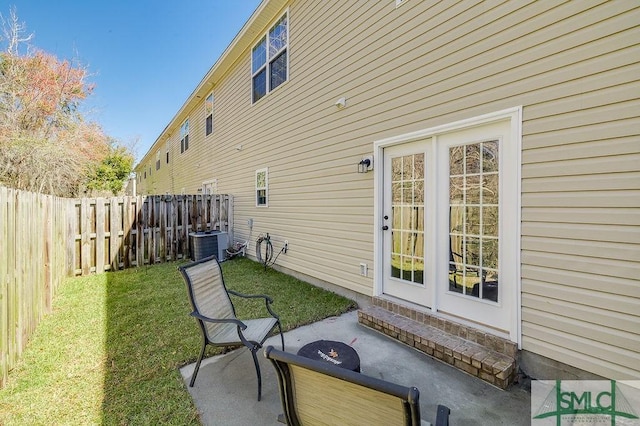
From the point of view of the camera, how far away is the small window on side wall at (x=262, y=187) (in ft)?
24.2

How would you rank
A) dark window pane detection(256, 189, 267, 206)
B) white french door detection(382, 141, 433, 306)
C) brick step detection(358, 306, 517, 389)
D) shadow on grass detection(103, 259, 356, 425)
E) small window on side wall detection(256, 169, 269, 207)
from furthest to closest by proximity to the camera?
dark window pane detection(256, 189, 267, 206) → small window on side wall detection(256, 169, 269, 207) → white french door detection(382, 141, 433, 306) → brick step detection(358, 306, 517, 389) → shadow on grass detection(103, 259, 356, 425)

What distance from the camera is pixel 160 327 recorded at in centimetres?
381

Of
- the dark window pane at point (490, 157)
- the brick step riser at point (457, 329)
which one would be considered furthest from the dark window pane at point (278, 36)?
the brick step riser at point (457, 329)

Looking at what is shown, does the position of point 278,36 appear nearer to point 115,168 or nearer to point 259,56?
point 259,56

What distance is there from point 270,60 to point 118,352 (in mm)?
6680

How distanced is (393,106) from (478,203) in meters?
1.78

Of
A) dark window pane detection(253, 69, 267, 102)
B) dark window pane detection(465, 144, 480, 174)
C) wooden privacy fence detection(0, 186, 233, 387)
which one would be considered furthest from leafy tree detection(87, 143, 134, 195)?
dark window pane detection(465, 144, 480, 174)

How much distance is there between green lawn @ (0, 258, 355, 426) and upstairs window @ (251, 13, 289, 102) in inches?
187

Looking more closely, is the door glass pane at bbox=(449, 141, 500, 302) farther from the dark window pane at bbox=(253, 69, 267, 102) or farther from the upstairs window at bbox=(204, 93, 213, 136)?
the upstairs window at bbox=(204, 93, 213, 136)

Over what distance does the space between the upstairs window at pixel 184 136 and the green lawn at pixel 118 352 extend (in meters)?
10.0

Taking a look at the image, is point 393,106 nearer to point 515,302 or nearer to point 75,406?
point 515,302

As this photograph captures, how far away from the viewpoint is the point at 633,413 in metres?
2.17

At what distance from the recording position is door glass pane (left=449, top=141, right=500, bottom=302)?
10.0 feet

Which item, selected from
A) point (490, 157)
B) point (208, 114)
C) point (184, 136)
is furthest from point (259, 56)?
point (184, 136)
